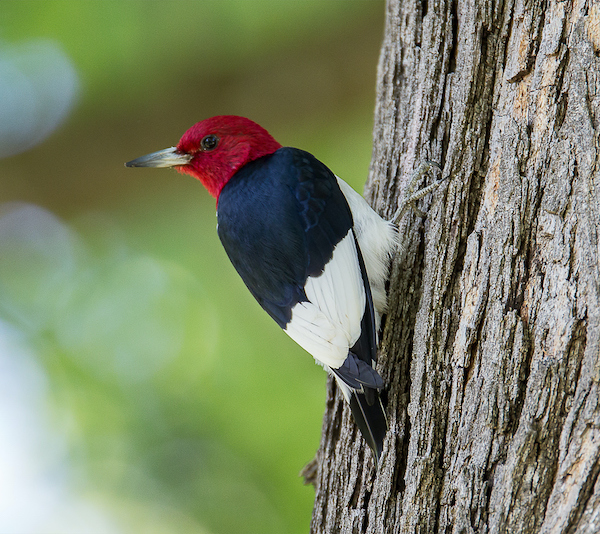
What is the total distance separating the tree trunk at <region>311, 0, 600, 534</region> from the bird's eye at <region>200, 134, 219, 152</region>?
34.8 inches

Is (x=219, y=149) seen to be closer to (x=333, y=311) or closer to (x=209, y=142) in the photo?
(x=209, y=142)

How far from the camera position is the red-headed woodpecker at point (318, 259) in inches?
72.3

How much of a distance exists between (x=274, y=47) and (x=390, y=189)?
2205 millimetres

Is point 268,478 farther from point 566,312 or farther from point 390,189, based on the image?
point 566,312

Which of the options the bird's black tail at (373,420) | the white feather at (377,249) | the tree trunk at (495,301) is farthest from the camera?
the white feather at (377,249)

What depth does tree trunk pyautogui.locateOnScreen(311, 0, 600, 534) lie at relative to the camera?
1.35m

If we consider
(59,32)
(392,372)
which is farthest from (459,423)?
(59,32)

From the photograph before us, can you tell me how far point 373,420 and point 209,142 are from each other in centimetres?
139

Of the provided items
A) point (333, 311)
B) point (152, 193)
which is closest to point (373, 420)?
point (333, 311)

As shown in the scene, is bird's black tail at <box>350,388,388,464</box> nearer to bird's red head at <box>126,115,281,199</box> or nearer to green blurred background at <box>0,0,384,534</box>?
bird's red head at <box>126,115,281,199</box>

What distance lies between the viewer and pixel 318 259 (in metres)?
A: 1.97

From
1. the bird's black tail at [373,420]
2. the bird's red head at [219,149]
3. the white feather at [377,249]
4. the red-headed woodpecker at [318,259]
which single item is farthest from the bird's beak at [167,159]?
the bird's black tail at [373,420]

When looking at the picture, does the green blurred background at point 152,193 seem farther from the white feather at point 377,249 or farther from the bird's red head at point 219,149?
the white feather at point 377,249

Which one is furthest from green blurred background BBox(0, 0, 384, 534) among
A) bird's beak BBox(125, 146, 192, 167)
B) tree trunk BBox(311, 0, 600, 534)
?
tree trunk BBox(311, 0, 600, 534)
